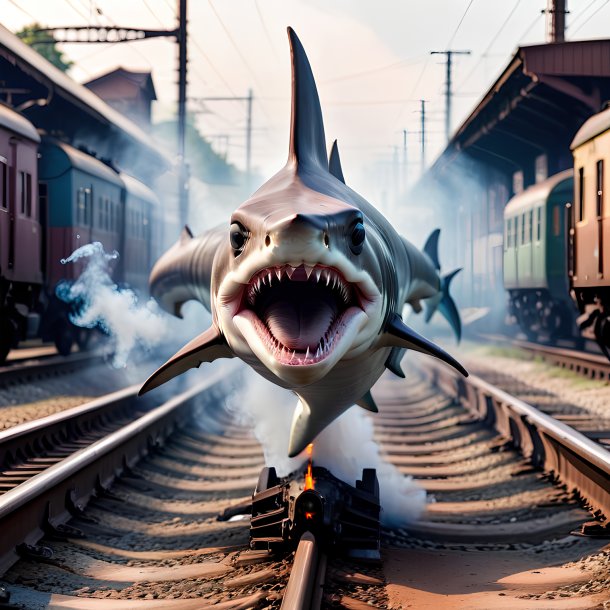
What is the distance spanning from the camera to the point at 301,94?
6000 mm

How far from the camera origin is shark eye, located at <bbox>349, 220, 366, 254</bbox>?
450 cm

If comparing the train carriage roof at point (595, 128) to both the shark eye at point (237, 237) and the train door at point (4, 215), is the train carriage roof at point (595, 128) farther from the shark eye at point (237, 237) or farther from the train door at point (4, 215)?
the shark eye at point (237, 237)

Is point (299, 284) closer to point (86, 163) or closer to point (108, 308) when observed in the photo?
point (86, 163)

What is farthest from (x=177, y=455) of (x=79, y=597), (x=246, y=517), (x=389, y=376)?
(x=389, y=376)

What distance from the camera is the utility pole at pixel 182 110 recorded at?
28.3 m

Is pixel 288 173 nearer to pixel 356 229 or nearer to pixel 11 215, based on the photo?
pixel 356 229

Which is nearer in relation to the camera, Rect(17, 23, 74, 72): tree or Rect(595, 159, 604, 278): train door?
Rect(595, 159, 604, 278): train door

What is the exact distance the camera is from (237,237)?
4.45 meters

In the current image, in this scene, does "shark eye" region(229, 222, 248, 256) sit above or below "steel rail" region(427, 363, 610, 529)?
above

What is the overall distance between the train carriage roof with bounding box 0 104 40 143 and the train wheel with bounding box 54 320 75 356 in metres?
4.26

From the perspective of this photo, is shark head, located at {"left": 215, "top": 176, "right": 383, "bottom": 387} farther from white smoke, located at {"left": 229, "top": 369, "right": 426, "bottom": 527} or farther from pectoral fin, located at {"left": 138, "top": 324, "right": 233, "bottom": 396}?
white smoke, located at {"left": 229, "top": 369, "right": 426, "bottom": 527}

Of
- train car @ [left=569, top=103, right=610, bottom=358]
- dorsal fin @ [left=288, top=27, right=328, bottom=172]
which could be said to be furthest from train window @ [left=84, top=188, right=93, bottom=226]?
dorsal fin @ [left=288, top=27, right=328, bottom=172]

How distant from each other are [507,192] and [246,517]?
27.9 m

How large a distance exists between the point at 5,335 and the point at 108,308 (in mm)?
4832
